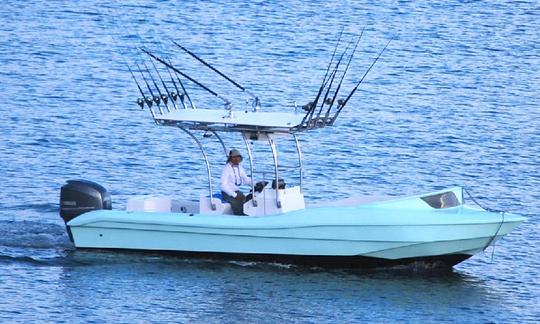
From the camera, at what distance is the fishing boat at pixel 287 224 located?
3003 centimetres

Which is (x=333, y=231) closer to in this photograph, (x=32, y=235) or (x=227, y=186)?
(x=227, y=186)

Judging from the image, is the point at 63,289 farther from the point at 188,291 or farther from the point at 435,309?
the point at 435,309

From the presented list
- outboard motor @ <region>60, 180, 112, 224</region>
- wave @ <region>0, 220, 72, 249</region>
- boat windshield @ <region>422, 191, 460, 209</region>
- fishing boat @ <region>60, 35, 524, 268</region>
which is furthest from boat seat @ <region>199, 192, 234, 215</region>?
boat windshield @ <region>422, 191, 460, 209</region>

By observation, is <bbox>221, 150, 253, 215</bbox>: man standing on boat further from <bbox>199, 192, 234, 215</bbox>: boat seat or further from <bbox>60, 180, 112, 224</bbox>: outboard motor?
<bbox>60, 180, 112, 224</bbox>: outboard motor

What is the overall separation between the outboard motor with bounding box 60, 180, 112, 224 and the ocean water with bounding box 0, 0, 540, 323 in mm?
689

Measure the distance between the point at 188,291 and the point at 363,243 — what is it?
9.87 feet

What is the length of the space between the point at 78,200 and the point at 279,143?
38.4 ft

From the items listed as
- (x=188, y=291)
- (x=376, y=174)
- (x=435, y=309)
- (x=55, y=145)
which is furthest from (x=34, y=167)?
(x=435, y=309)

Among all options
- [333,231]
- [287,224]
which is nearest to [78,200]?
[287,224]

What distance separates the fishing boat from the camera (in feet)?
98.5

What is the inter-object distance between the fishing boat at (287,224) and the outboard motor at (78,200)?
0.06ft

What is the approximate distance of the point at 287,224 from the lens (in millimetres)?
30234

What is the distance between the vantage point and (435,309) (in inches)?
1143

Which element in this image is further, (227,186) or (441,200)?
(227,186)
